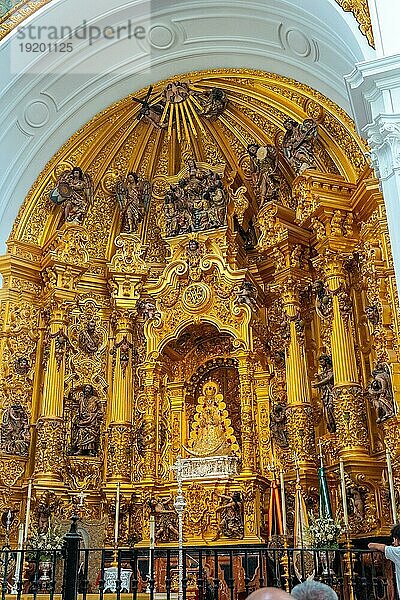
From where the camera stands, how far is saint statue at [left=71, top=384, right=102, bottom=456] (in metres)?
13.9

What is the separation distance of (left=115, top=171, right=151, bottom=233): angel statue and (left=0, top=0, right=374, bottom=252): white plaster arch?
66.0 inches

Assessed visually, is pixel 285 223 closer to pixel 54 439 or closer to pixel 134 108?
pixel 134 108

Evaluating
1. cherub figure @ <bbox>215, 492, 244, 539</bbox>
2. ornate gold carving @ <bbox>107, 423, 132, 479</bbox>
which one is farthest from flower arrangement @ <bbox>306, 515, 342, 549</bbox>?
ornate gold carving @ <bbox>107, 423, 132, 479</bbox>

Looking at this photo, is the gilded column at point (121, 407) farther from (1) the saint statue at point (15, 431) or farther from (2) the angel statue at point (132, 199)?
(2) the angel statue at point (132, 199)

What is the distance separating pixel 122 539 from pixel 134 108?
931 cm

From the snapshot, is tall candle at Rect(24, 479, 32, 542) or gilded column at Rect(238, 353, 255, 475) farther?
gilded column at Rect(238, 353, 255, 475)

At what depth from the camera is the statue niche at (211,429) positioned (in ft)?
44.2

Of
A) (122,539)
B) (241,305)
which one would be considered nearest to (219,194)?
(241,305)

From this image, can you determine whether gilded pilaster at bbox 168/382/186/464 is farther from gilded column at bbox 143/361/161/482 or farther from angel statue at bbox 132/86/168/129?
angel statue at bbox 132/86/168/129

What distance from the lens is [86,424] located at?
14.1 metres

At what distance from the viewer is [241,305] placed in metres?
13.7

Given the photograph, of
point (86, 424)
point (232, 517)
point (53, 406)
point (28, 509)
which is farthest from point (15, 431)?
point (232, 517)

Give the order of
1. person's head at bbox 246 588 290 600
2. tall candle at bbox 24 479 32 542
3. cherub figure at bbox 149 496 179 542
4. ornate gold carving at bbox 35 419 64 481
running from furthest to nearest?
ornate gold carving at bbox 35 419 64 481
cherub figure at bbox 149 496 179 542
tall candle at bbox 24 479 32 542
person's head at bbox 246 588 290 600

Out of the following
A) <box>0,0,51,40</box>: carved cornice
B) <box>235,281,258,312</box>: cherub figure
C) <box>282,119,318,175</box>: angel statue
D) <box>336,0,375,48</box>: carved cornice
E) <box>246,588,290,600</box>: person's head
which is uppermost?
<box>0,0,51,40</box>: carved cornice
